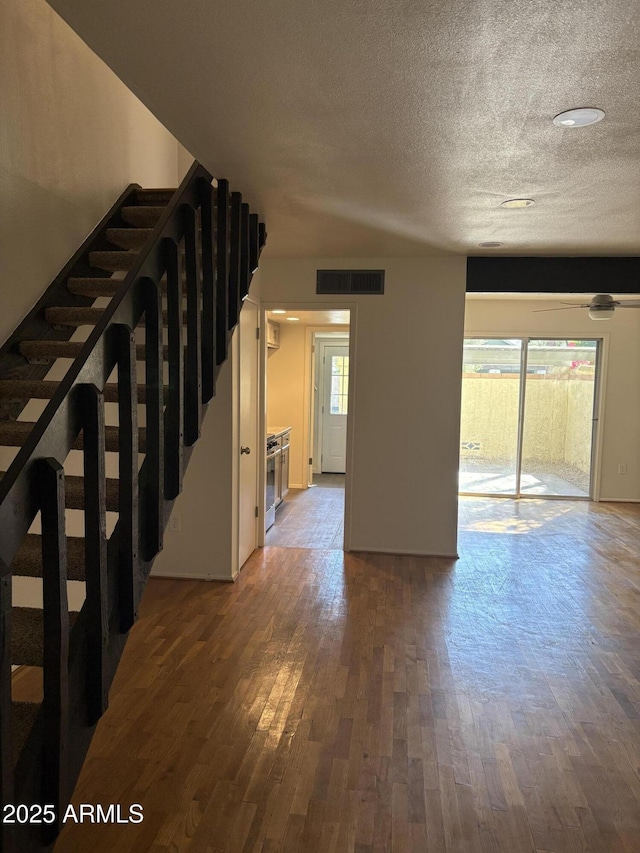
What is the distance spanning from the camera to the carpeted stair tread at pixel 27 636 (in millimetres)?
1662

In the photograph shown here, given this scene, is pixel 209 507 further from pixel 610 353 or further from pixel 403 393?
pixel 610 353

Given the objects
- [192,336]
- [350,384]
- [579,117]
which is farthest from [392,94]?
[350,384]

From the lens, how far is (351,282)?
4871 millimetres

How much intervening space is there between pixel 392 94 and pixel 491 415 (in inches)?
242

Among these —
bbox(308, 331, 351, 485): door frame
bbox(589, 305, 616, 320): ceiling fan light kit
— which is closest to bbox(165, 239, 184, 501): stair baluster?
bbox(589, 305, 616, 320): ceiling fan light kit

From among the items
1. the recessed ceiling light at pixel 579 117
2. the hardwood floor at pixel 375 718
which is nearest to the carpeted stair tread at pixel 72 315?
the hardwood floor at pixel 375 718

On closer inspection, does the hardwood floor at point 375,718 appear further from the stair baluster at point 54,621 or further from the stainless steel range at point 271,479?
the stainless steel range at point 271,479

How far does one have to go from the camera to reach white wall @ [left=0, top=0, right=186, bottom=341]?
103 inches

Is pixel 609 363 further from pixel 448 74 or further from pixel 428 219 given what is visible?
pixel 448 74

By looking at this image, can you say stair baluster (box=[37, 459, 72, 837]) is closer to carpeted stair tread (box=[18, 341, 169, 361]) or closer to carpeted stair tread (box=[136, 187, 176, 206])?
carpeted stair tread (box=[18, 341, 169, 361])

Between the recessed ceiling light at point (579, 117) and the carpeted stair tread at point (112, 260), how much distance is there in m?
2.15

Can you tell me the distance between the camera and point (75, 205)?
3191 mm

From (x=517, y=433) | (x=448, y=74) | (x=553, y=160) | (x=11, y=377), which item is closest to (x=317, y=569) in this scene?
(x=11, y=377)

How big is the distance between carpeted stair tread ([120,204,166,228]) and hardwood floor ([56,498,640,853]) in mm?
2476
